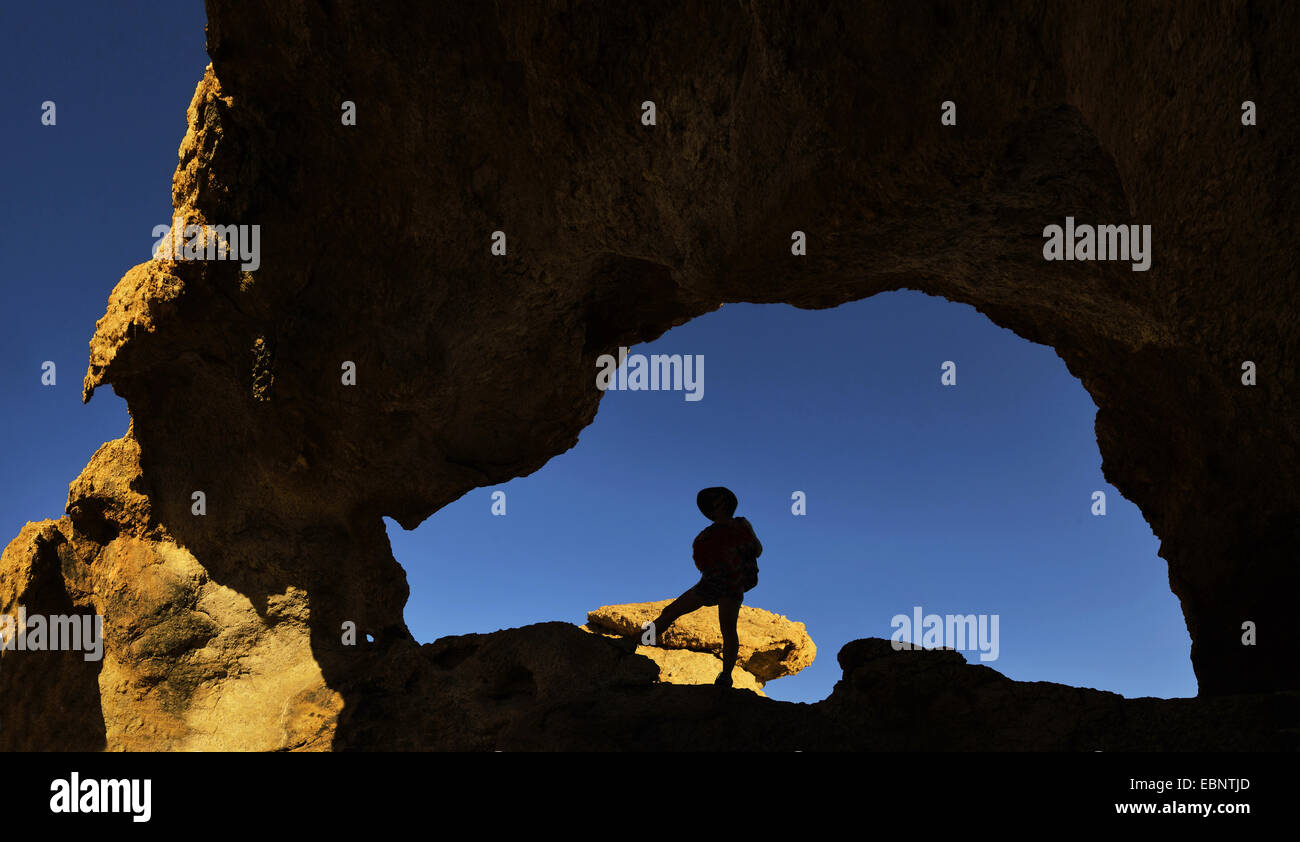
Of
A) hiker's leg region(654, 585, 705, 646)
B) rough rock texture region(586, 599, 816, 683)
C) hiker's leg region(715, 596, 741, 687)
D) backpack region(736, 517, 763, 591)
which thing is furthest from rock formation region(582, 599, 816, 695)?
backpack region(736, 517, 763, 591)

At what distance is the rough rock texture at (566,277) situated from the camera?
2.51m

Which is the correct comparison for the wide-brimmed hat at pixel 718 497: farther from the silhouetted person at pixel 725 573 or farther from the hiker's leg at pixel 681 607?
the hiker's leg at pixel 681 607

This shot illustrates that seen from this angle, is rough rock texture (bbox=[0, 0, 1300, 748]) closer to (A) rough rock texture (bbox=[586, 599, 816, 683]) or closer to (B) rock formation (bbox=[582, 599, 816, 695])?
(B) rock formation (bbox=[582, 599, 816, 695])

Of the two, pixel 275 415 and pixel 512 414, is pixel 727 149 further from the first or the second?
pixel 275 415

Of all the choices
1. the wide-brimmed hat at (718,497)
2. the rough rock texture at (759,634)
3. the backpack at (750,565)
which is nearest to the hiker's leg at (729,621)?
the backpack at (750,565)

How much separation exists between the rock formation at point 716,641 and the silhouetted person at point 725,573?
646cm

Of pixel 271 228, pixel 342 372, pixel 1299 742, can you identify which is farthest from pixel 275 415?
pixel 1299 742

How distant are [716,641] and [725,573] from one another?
6.91 m

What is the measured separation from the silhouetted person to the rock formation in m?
6.46

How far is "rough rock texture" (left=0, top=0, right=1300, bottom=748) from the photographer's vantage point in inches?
99.0

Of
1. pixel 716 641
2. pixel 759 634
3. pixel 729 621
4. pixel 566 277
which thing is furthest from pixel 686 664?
pixel 566 277

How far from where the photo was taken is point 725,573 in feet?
16.0

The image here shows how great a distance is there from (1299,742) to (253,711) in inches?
255

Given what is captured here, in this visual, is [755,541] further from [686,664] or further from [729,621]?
[686,664]
